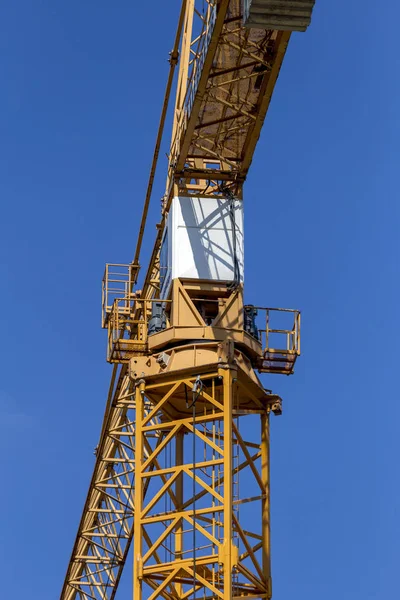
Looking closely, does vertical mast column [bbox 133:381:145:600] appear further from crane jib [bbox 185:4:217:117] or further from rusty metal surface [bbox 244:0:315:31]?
rusty metal surface [bbox 244:0:315:31]

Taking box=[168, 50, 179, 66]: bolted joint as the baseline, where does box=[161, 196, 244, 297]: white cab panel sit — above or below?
below

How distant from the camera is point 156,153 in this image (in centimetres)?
4175

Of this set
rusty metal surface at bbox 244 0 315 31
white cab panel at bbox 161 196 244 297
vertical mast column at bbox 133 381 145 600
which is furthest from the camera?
white cab panel at bbox 161 196 244 297

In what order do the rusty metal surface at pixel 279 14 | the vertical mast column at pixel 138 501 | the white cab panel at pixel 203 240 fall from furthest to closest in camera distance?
the white cab panel at pixel 203 240 < the vertical mast column at pixel 138 501 < the rusty metal surface at pixel 279 14

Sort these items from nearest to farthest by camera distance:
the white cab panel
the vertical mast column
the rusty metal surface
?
the rusty metal surface
the vertical mast column
the white cab panel

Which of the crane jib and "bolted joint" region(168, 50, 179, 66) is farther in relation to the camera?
"bolted joint" region(168, 50, 179, 66)

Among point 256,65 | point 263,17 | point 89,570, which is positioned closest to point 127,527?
point 89,570

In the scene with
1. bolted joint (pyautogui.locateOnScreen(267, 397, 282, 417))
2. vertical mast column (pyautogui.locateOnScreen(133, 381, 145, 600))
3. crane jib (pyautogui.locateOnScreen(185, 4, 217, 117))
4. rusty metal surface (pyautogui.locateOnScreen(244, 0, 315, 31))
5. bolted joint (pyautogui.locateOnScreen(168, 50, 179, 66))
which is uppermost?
bolted joint (pyautogui.locateOnScreen(168, 50, 179, 66))

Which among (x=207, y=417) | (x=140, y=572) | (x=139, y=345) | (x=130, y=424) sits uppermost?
(x=130, y=424)

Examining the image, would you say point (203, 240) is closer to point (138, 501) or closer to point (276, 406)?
point (276, 406)

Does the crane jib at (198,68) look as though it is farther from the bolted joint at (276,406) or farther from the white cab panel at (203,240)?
the bolted joint at (276,406)

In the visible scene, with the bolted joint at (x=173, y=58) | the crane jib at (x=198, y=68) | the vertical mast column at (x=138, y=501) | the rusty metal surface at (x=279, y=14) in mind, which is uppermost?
the bolted joint at (x=173, y=58)

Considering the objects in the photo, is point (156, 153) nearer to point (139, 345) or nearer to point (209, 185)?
point (209, 185)

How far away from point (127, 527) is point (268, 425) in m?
14.7
